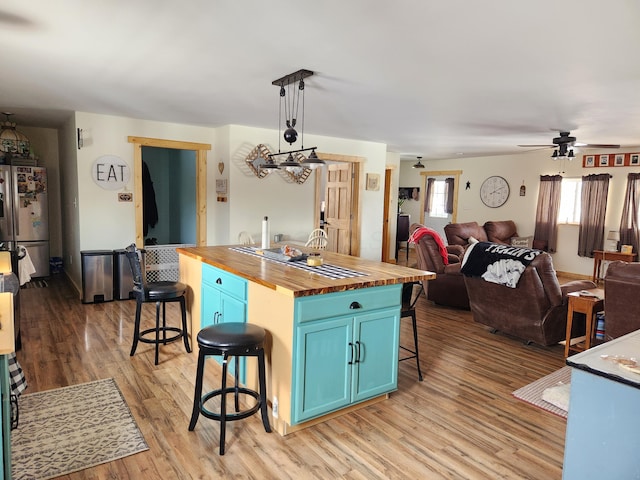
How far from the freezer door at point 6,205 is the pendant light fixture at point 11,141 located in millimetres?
230

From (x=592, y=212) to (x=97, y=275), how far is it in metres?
7.97

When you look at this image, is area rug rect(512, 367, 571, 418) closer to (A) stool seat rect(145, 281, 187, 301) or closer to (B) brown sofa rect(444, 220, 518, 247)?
(A) stool seat rect(145, 281, 187, 301)

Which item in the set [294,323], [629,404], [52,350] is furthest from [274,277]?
[52,350]

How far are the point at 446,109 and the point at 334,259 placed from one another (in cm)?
216

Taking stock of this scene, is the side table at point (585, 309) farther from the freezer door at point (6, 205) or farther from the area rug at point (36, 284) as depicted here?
the freezer door at point (6, 205)

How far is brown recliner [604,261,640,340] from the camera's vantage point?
10.2 ft

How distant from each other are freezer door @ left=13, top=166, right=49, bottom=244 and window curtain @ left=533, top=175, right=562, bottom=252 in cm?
855

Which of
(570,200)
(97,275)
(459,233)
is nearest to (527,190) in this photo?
(570,200)

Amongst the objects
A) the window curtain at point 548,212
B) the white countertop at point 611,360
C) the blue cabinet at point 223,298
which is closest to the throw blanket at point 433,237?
the blue cabinet at point 223,298

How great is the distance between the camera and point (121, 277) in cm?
545

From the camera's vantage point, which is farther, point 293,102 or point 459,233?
point 459,233

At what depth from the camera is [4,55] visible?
3.01 meters

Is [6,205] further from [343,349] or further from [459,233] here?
[459,233]

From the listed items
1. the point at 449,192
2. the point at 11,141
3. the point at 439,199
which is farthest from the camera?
the point at 439,199
